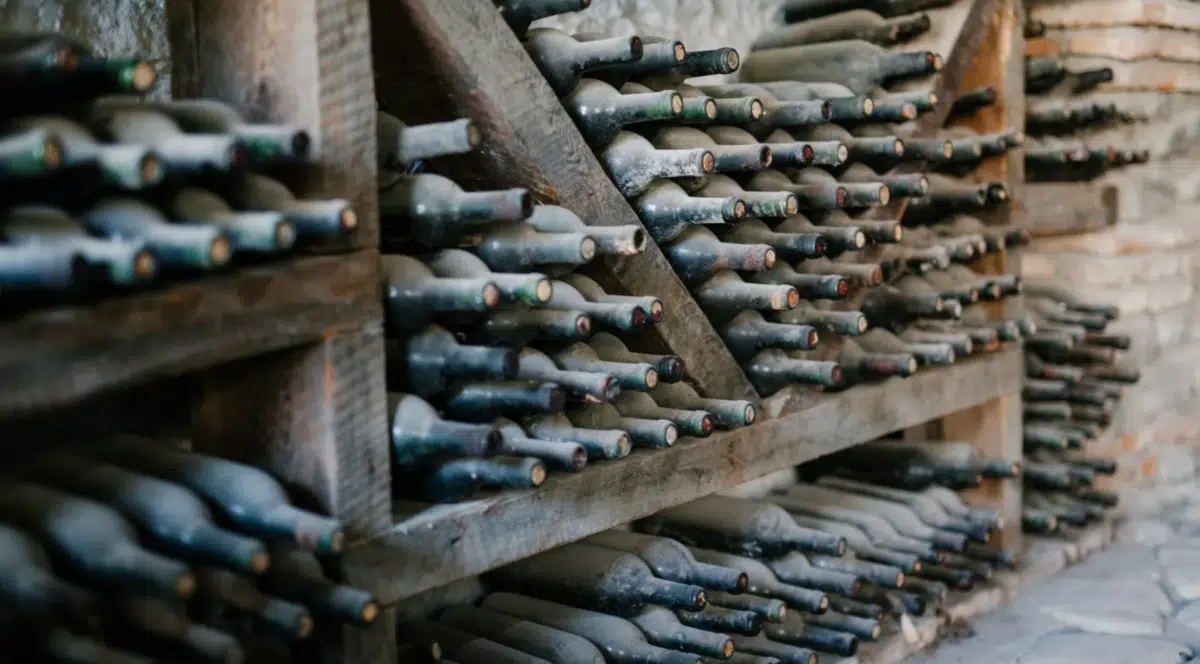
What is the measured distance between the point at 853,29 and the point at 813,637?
3.62 feet

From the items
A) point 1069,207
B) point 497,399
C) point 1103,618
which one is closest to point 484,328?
point 497,399

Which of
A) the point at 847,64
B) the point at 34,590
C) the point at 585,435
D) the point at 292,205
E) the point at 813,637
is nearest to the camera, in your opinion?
the point at 34,590

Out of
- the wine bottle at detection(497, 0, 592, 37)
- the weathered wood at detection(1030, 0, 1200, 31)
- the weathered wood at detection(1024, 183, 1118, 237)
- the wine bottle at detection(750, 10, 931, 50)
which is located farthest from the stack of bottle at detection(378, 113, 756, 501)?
the weathered wood at detection(1030, 0, 1200, 31)

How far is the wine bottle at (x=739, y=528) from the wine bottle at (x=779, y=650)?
5.7 inches

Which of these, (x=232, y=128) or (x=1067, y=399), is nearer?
(x=232, y=128)

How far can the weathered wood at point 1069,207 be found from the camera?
8.02ft

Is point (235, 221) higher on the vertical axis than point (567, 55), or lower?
lower

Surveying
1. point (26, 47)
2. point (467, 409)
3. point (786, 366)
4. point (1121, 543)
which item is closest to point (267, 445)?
point (467, 409)

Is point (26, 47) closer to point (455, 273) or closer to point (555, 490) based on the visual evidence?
point (455, 273)

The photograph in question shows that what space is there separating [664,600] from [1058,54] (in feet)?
5.75

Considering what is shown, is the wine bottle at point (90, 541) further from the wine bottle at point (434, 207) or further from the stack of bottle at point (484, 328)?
the wine bottle at point (434, 207)

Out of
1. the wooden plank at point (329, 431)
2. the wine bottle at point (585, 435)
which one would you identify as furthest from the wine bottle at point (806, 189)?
the wooden plank at point (329, 431)

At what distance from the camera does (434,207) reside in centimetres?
120

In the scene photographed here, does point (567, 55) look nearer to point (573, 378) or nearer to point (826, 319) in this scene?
point (573, 378)
